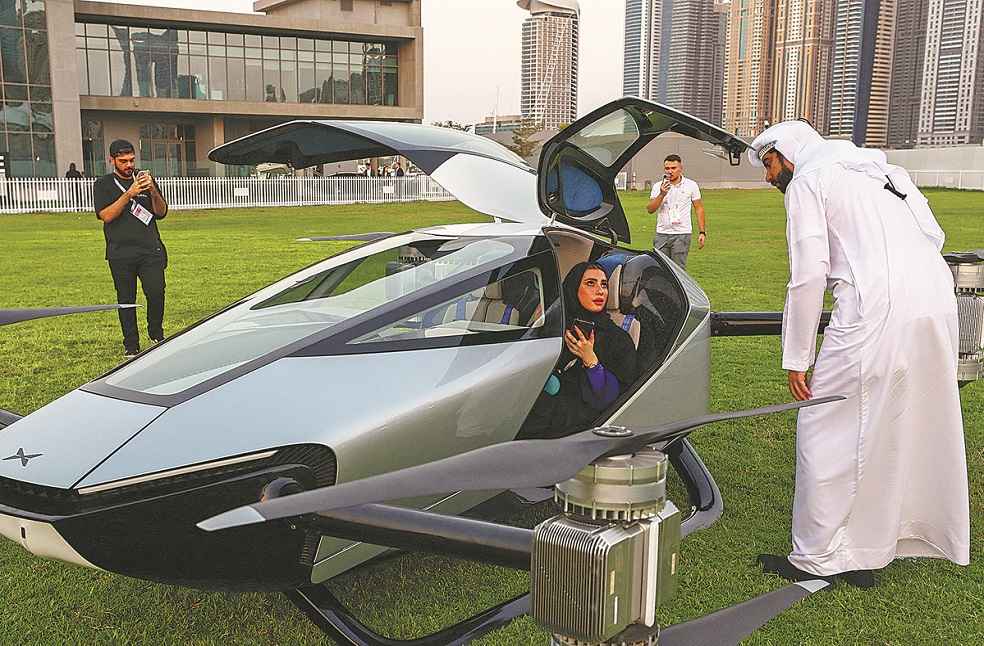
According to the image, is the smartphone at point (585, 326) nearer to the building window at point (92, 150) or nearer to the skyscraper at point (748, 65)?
the building window at point (92, 150)

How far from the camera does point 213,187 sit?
1179 inches

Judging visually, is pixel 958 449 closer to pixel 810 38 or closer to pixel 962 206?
pixel 962 206

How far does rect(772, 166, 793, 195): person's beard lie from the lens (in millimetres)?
4094

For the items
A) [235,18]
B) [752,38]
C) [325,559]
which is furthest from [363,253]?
[752,38]

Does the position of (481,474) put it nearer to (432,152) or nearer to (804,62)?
(432,152)

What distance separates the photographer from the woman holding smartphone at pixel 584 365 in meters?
3.85

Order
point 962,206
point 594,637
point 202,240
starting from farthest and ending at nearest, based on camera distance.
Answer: point 962,206, point 202,240, point 594,637

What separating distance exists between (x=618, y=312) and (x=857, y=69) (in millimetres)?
92239

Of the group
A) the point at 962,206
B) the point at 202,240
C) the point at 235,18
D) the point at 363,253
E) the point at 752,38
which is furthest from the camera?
the point at 752,38

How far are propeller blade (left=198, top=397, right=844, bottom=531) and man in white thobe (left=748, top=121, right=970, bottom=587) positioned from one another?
93.7 inches

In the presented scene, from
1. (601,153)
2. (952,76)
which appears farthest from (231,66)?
(952,76)

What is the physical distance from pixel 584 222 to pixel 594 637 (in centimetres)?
341

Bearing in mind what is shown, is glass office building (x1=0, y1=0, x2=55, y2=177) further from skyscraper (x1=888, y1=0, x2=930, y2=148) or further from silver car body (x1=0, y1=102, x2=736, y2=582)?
skyscraper (x1=888, y1=0, x2=930, y2=148)

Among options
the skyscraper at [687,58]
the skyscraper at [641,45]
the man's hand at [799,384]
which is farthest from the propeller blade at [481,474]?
the skyscraper at [641,45]
